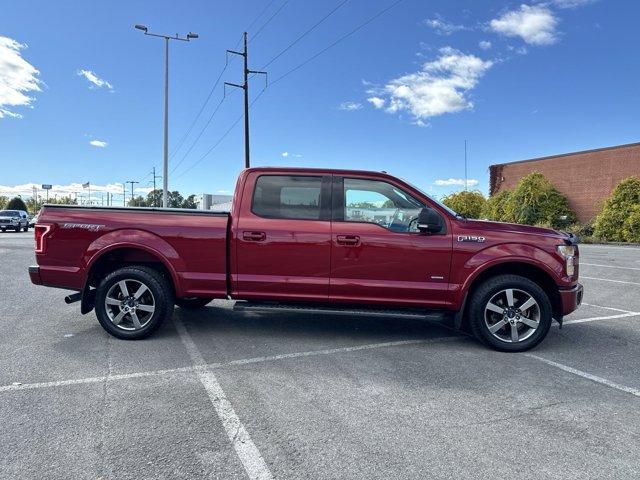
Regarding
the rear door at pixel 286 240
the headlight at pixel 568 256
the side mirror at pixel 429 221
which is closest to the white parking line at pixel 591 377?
the headlight at pixel 568 256

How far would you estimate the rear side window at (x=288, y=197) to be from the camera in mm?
5117

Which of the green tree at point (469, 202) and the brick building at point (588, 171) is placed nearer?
the brick building at point (588, 171)

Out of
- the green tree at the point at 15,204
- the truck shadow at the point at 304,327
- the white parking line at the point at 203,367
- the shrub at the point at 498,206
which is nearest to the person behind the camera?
the white parking line at the point at 203,367

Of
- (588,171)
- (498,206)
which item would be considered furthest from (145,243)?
(498,206)

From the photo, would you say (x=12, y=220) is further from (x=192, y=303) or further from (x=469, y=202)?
(x=469, y=202)

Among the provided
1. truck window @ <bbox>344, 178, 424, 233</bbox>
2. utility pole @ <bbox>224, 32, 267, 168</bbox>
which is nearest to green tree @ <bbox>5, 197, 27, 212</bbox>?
utility pole @ <bbox>224, 32, 267, 168</bbox>

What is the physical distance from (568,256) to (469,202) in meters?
40.7

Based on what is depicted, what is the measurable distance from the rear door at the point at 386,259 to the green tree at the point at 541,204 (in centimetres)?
3052

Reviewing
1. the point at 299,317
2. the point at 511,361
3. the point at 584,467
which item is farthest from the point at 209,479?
the point at 299,317

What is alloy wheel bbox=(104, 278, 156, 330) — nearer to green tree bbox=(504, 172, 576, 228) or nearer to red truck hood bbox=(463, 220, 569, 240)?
red truck hood bbox=(463, 220, 569, 240)

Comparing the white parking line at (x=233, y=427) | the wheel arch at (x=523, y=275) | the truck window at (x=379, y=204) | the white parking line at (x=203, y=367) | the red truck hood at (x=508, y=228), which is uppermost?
the truck window at (x=379, y=204)

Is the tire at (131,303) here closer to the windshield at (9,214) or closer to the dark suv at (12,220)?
the dark suv at (12,220)

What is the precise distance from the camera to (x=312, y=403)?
3541 millimetres

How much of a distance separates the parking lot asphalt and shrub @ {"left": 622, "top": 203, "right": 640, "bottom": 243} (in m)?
24.2
